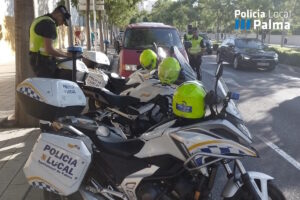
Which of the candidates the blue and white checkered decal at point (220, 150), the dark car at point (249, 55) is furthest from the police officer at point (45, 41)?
the dark car at point (249, 55)

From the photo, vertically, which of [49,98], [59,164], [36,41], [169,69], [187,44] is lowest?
[59,164]

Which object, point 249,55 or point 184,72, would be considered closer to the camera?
point 184,72

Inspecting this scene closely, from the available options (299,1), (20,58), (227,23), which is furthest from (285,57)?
(227,23)

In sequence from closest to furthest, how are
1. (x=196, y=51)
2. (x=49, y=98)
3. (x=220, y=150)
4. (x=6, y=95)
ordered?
(x=220, y=150) < (x=49, y=98) < (x=6, y=95) < (x=196, y=51)

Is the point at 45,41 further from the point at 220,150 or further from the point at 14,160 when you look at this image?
the point at 220,150

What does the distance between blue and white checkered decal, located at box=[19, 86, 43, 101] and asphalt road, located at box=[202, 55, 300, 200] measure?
7.38 feet

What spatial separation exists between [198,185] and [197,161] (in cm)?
26

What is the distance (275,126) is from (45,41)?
14.9ft

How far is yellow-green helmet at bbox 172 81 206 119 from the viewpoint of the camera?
2928 millimetres

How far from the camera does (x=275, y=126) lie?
24.8 ft

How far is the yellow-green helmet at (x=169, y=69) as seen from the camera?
4660 millimetres

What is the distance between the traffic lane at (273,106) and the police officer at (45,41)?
3771mm

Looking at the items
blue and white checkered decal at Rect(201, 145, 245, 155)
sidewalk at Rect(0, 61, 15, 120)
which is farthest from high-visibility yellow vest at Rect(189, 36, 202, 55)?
blue and white checkered decal at Rect(201, 145, 245, 155)

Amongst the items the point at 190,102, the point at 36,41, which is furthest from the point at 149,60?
the point at 190,102
